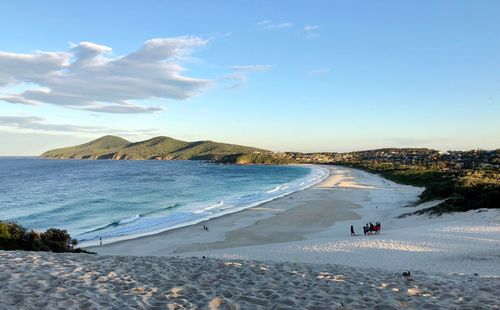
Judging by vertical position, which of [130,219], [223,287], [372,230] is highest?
[223,287]

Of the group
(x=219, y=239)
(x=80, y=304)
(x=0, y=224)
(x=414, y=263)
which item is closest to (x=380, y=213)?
(x=219, y=239)

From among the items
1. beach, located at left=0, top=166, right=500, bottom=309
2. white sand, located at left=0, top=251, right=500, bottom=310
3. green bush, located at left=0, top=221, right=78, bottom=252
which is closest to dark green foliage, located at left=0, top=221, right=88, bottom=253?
green bush, located at left=0, top=221, right=78, bottom=252

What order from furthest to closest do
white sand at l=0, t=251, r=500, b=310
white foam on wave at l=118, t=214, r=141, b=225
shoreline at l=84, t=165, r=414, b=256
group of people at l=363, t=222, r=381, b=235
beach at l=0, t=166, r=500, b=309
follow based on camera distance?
white foam on wave at l=118, t=214, r=141, b=225 → shoreline at l=84, t=165, r=414, b=256 → group of people at l=363, t=222, r=381, b=235 → beach at l=0, t=166, r=500, b=309 → white sand at l=0, t=251, r=500, b=310

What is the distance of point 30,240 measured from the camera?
1692 cm

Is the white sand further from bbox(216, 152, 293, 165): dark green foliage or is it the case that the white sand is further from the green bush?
bbox(216, 152, 293, 165): dark green foliage

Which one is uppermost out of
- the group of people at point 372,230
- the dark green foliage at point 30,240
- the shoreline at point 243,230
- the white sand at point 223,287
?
the white sand at point 223,287

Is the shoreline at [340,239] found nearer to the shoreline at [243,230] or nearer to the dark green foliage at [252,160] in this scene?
the shoreline at [243,230]

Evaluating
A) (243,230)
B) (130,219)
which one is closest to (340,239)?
(243,230)

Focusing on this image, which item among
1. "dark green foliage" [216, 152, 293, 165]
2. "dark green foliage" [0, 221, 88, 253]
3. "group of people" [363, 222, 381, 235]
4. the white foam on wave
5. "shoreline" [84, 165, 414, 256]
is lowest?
the white foam on wave

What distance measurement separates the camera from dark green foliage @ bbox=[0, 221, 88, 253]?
53.7 ft

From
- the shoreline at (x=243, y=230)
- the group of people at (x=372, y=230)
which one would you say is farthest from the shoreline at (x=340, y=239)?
the group of people at (x=372, y=230)

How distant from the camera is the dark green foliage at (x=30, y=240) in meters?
16.4

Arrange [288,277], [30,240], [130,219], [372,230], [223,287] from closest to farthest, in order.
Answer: [223,287] → [288,277] → [30,240] → [372,230] → [130,219]

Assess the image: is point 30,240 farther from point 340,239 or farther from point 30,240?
point 340,239
